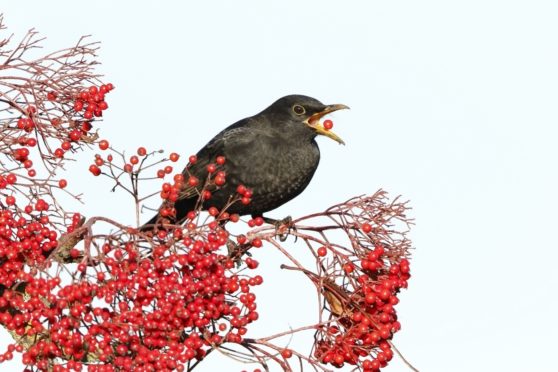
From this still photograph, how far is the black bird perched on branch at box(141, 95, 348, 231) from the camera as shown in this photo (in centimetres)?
796

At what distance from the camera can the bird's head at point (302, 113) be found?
27.1 feet

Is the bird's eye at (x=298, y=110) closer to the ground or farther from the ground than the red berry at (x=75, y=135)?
farther from the ground

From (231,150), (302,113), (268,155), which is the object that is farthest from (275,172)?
(302,113)

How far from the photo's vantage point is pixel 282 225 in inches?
254

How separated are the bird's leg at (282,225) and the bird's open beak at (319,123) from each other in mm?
804

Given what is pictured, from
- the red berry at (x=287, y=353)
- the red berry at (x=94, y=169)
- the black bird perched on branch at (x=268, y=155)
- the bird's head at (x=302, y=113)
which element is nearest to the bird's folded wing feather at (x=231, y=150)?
the black bird perched on branch at (x=268, y=155)

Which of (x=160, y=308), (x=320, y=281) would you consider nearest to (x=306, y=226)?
(x=320, y=281)

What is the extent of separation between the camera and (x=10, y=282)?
5965 mm

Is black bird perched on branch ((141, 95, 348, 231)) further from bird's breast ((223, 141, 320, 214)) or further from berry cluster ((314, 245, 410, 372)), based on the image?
berry cluster ((314, 245, 410, 372))

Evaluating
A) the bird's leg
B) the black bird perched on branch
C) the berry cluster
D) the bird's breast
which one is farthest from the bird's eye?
the berry cluster

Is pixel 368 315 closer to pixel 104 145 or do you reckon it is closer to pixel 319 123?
pixel 104 145

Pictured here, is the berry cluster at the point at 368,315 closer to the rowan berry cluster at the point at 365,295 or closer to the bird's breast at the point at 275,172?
the rowan berry cluster at the point at 365,295

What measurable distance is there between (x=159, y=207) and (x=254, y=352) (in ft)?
3.63

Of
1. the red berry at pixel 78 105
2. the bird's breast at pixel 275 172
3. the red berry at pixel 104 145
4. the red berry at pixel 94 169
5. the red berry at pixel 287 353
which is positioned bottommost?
the red berry at pixel 287 353
